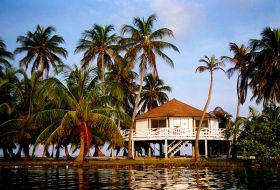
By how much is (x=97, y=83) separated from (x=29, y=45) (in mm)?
20067

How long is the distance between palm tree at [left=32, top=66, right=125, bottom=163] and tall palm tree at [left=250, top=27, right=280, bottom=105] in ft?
57.9

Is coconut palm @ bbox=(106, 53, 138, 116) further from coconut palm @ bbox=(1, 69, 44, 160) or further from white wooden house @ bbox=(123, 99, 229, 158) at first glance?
coconut palm @ bbox=(1, 69, 44, 160)

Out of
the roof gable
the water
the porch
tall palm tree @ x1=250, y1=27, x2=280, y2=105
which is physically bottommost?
the water

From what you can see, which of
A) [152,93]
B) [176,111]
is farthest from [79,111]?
[152,93]

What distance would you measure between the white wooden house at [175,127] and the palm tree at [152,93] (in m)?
14.3

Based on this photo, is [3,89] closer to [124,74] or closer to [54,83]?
[54,83]

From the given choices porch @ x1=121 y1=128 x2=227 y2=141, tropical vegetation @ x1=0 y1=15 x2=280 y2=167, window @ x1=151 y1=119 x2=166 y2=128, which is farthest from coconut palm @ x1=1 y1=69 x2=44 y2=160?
window @ x1=151 y1=119 x2=166 y2=128

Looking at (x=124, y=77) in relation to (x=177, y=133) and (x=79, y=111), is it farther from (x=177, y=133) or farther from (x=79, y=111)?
(x=79, y=111)

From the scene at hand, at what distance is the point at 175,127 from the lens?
45188 millimetres

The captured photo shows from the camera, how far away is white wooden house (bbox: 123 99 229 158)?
4319 centimetres

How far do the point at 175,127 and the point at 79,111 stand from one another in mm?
13903

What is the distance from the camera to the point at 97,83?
37.4 meters

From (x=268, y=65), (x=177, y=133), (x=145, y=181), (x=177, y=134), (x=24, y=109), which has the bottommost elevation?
(x=145, y=181)

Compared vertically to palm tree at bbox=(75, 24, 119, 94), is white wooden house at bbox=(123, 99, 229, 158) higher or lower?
lower
